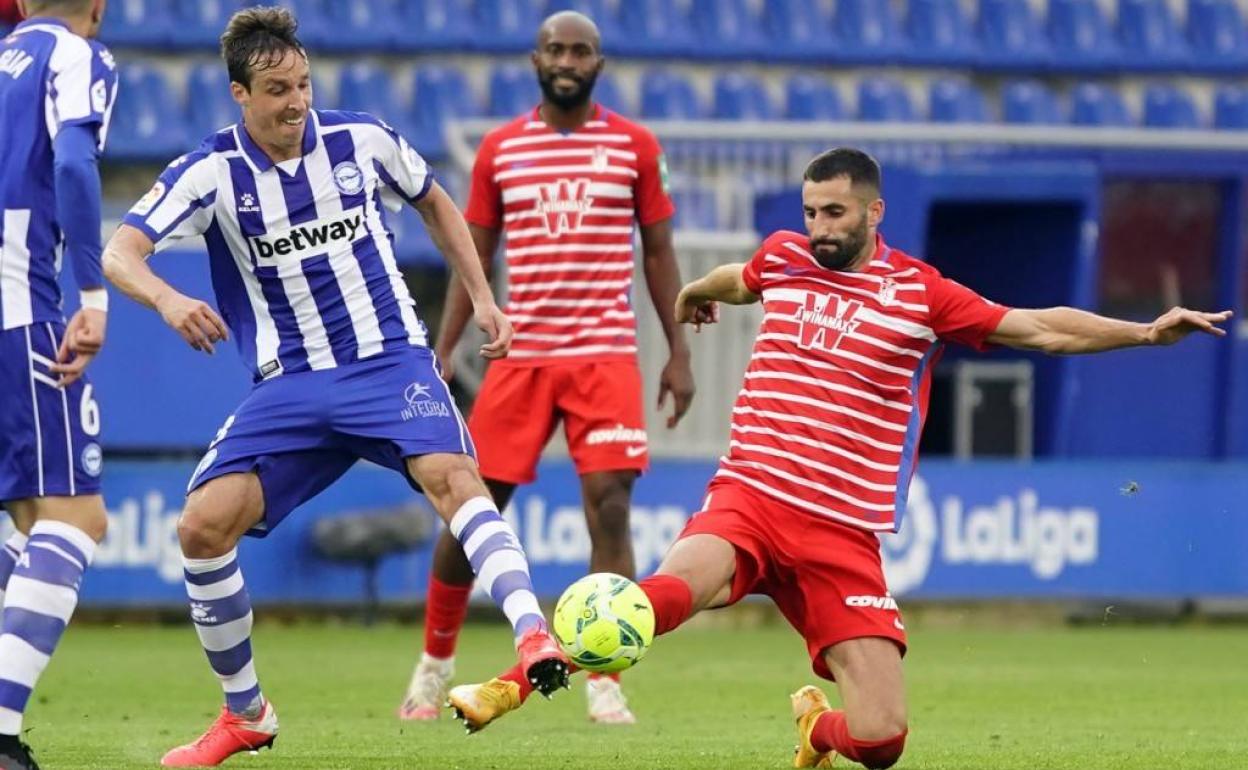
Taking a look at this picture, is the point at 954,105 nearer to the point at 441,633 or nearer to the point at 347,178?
the point at 441,633

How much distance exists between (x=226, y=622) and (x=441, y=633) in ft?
6.75

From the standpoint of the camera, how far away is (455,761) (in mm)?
7098

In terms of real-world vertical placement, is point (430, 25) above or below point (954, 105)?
above

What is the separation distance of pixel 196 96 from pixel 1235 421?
→ 307 inches

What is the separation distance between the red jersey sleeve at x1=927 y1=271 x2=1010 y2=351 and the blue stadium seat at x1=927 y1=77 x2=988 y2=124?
10969 millimetres

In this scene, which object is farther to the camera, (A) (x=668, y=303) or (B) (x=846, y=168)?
(A) (x=668, y=303)

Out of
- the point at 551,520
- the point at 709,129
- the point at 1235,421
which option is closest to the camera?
the point at 551,520

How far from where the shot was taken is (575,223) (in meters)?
9.18

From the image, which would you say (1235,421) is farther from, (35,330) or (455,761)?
(35,330)

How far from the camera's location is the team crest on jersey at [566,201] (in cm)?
916

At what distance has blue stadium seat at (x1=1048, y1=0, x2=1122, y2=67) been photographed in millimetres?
18734

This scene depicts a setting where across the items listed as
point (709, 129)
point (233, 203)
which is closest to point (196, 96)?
point (709, 129)

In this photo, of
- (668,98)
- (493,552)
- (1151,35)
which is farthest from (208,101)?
(493,552)

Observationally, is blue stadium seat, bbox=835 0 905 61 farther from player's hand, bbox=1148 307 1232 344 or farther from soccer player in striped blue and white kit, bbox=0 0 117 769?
soccer player in striped blue and white kit, bbox=0 0 117 769
